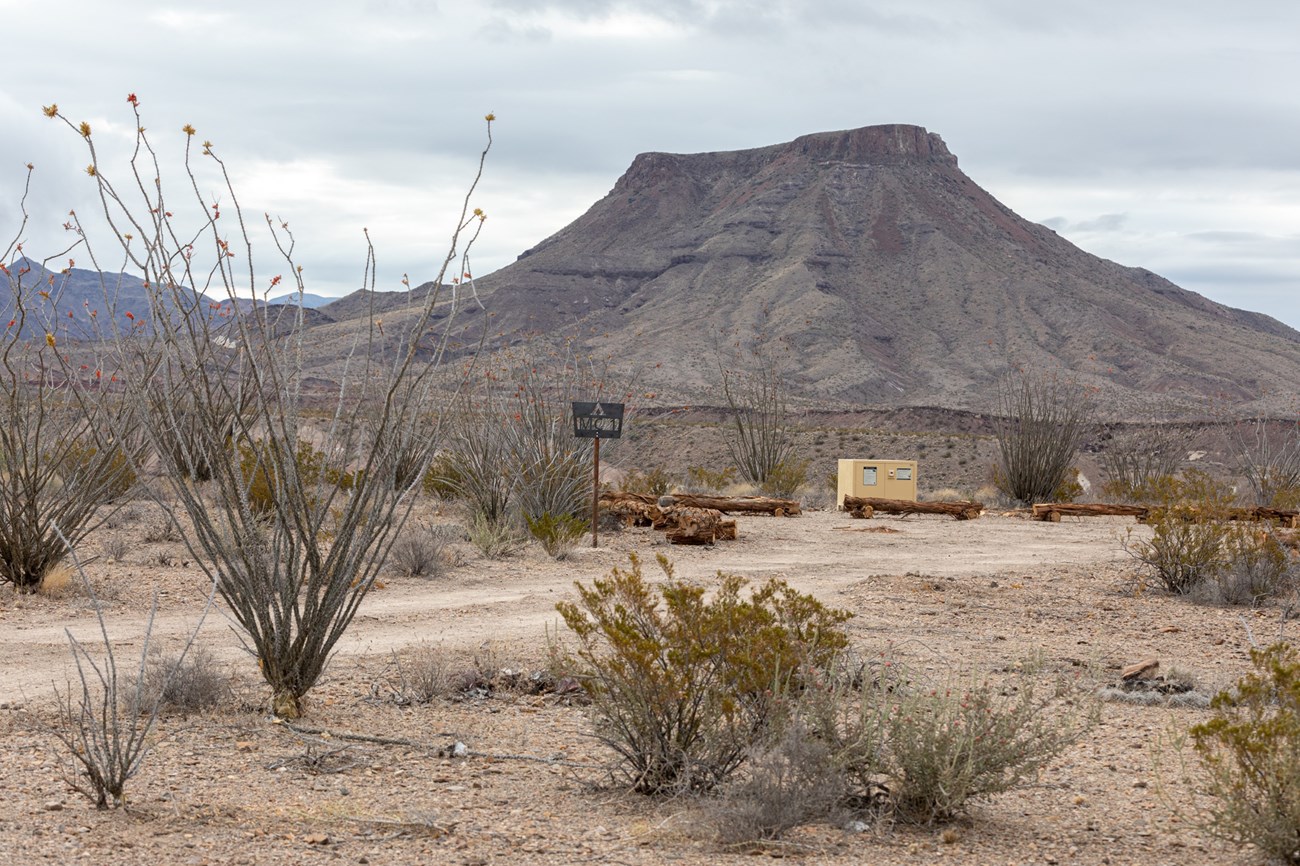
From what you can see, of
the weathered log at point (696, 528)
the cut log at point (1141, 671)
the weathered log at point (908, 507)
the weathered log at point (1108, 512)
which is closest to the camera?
the cut log at point (1141, 671)

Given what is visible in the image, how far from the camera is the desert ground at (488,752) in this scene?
5.14m

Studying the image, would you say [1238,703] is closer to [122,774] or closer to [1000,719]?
[1000,719]

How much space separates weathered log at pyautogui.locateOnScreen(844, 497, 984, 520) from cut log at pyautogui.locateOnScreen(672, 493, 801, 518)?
122 centimetres

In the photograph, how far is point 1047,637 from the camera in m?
10.5

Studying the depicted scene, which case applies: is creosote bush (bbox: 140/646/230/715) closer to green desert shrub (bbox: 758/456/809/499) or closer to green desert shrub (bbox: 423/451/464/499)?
green desert shrub (bbox: 423/451/464/499)

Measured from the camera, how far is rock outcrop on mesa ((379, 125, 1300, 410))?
9531 centimetres

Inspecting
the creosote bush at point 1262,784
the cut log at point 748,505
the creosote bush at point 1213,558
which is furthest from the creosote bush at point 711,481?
the creosote bush at point 1262,784

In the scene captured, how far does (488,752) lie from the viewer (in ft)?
21.8

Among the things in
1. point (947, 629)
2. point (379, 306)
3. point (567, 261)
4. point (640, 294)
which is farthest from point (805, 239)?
point (947, 629)

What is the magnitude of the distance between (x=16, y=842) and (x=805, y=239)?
390 feet

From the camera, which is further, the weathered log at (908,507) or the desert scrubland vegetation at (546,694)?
the weathered log at (908,507)

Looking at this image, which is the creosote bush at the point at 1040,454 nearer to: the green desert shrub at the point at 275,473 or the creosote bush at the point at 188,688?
the green desert shrub at the point at 275,473

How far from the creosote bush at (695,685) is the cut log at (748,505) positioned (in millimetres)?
15761

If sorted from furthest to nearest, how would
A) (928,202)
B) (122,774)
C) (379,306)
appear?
(928,202) < (379,306) < (122,774)
